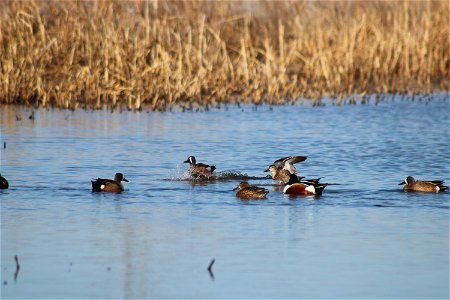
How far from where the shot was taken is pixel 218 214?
1155cm

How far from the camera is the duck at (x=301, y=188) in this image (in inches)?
500

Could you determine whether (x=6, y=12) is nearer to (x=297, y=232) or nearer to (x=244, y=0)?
(x=244, y=0)

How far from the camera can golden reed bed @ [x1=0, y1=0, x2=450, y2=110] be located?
2238 cm

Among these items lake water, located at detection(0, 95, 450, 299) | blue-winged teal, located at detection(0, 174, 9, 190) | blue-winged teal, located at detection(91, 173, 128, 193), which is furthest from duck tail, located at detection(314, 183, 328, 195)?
blue-winged teal, located at detection(0, 174, 9, 190)

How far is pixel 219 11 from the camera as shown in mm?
25156

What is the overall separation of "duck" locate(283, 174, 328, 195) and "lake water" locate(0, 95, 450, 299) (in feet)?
0.46

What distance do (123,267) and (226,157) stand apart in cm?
794

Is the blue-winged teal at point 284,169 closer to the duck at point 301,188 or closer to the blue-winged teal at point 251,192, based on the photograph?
the duck at point 301,188

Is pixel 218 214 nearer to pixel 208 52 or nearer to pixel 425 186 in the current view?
pixel 425 186

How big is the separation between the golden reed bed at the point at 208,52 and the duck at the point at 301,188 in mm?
9520

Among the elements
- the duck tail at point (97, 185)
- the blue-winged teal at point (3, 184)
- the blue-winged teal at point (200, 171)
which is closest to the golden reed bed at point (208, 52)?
the blue-winged teal at point (200, 171)

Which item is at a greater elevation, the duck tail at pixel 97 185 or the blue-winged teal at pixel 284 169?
the blue-winged teal at pixel 284 169

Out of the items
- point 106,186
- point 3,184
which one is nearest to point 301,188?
point 106,186

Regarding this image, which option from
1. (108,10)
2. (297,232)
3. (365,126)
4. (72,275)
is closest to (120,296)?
(72,275)
